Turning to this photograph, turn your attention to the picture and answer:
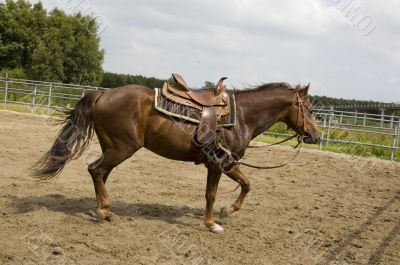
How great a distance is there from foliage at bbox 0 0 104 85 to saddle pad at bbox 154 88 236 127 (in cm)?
2890

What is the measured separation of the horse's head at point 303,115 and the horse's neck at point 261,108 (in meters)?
0.11

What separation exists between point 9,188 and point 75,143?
61.6 inches

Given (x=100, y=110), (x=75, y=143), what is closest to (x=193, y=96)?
(x=100, y=110)

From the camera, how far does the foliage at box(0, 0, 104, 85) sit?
32969mm

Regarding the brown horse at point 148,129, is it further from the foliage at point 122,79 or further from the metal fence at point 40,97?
the foliage at point 122,79

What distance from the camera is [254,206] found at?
596 centimetres

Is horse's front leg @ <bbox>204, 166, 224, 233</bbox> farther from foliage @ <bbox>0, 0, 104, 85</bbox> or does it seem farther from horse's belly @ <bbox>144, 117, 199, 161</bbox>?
foliage @ <bbox>0, 0, 104, 85</bbox>

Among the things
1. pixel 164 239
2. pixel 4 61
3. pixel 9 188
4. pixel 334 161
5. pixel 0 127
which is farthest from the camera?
pixel 4 61

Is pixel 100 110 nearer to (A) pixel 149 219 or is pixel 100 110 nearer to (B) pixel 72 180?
(A) pixel 149 219

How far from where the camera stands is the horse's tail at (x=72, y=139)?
509 centimetres

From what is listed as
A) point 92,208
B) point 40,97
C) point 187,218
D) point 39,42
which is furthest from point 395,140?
point 39,42

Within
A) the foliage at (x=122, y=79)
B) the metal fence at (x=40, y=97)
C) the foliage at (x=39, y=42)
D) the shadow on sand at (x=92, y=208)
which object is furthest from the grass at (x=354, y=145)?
the foliage at (x=122, y=79)

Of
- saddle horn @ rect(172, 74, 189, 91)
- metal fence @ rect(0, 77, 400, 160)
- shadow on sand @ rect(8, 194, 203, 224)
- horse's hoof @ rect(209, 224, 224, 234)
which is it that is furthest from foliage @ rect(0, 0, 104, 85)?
horse's hoof @ rect(209, 224, 224, 234)

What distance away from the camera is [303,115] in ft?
17.3
